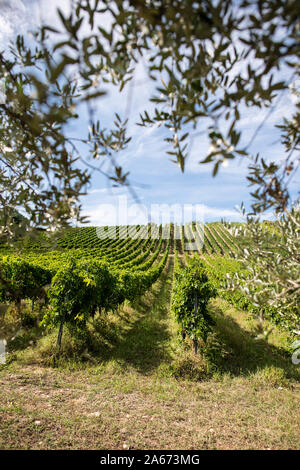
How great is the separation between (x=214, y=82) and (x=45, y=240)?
2.30m

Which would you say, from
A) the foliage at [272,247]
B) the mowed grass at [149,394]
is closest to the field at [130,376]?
the mowed grass at [149,394]

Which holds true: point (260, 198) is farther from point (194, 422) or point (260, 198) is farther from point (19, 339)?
point (19, 339)

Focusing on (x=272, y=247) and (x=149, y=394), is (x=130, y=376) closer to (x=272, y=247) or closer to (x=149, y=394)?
(x=149, y=394)

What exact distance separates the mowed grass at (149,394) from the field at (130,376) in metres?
0.02

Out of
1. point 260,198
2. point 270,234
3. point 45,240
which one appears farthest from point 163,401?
point 260,198

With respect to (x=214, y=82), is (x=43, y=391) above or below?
below

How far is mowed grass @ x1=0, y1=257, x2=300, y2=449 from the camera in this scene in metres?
4.20

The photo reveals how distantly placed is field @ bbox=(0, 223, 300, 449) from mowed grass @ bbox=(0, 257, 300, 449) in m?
0.02

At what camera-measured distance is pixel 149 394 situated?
19.1ft

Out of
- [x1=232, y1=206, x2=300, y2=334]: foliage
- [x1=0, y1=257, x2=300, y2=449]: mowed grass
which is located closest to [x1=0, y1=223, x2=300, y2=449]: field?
[x1=0, y1=257, x2=300, y2=449]: mowed grass

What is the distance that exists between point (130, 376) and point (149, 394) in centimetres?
102

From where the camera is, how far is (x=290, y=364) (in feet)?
25.5

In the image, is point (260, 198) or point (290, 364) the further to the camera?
point (290, 364)

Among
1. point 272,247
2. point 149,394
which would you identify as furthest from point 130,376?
point 272,247
